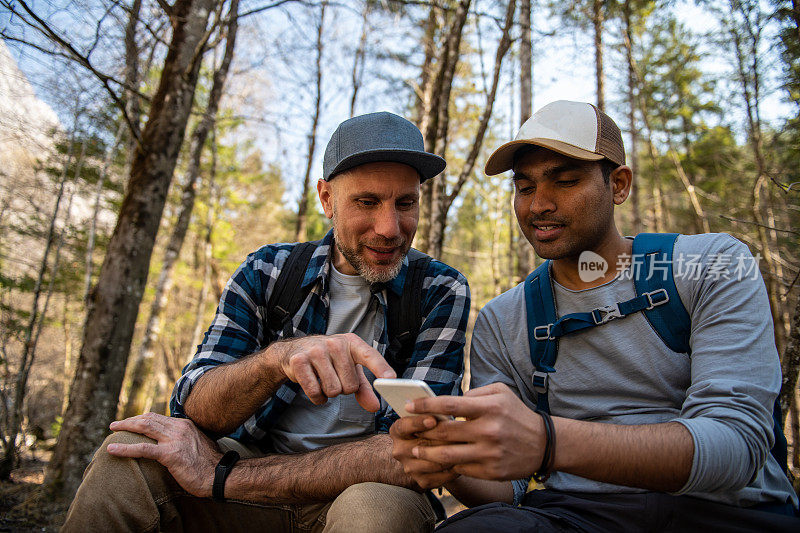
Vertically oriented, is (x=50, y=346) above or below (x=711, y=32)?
below

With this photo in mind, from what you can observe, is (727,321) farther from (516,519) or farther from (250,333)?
(250,333)

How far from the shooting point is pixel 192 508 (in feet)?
6.75

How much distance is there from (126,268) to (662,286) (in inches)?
191

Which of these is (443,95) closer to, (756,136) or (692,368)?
(692,368)

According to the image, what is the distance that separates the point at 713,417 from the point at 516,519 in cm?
79

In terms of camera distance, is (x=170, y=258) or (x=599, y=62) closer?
(x=170, y=258)

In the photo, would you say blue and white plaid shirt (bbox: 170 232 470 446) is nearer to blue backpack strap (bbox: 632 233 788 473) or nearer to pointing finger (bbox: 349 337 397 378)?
pointing finger (bbox: 349 337 397 378)

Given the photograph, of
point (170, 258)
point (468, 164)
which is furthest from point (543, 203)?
point (170, 258)

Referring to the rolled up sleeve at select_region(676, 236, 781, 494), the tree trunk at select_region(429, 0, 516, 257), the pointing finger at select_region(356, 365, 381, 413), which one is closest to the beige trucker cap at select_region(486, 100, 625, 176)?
the rolled up sleeve at select_region(676, 236, 781, 494)

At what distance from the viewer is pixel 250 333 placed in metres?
2.43

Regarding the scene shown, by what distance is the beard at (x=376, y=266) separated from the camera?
2418 mm

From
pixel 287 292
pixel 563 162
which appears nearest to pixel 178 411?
pixel 287 292

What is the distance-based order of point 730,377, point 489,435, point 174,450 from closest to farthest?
point 489,435 < point 730,377 < point 174,450

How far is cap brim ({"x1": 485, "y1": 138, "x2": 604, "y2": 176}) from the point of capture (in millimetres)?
2154
